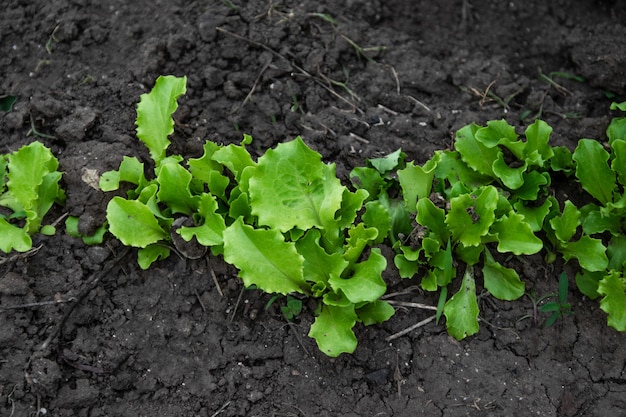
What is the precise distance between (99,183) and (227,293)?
0.76m

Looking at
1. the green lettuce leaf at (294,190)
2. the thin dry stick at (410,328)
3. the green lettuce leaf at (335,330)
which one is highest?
the green lettuce leaf at (294,190)

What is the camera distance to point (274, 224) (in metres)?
2.82

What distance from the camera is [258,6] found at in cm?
371

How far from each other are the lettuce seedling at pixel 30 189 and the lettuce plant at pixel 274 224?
0.27m

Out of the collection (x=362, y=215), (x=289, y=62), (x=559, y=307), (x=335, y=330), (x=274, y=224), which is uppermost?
(x=289, y=62)

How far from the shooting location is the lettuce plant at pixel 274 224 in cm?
272

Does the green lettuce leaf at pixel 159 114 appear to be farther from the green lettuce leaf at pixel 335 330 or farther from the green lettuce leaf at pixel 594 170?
the green lettuce leaf at pixel 594 170

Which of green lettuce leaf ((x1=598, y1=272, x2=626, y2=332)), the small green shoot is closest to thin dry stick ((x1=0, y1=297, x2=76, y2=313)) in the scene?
the small green shoot

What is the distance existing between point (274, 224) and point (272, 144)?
0.68 m

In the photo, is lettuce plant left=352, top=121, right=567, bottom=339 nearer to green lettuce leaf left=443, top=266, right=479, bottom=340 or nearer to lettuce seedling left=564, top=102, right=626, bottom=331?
green lettuce leaf left=443, top=266, right=479, bottom=340

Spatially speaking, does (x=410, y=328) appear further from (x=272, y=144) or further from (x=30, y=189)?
(x=30, y=189)

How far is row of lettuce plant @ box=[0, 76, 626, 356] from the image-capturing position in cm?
279

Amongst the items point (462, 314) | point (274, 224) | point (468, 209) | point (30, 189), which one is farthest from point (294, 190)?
point (30, 189)

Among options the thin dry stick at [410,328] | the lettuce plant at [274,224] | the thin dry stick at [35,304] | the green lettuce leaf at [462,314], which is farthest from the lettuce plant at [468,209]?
the thin dry stick at [35,304]
